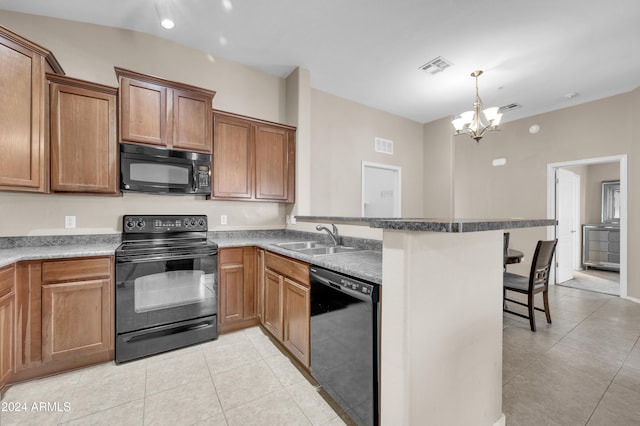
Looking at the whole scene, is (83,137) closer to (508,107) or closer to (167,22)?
(167,22)

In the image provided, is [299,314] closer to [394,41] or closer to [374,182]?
[394,41]

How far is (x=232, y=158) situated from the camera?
3012mm

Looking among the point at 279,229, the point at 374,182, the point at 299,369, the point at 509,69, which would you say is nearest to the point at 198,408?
the point at 299,369

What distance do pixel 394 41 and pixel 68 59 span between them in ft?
10.7

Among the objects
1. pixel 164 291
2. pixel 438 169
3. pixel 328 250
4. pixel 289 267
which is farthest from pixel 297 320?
pixel 438 169

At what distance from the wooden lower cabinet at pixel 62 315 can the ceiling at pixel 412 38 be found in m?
2.30

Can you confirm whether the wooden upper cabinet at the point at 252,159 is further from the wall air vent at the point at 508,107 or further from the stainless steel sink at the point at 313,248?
the wall air vent at the point at 508,107

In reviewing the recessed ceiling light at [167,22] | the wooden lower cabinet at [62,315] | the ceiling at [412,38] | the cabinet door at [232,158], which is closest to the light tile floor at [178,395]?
the wooden lower cabinet at [62,315]

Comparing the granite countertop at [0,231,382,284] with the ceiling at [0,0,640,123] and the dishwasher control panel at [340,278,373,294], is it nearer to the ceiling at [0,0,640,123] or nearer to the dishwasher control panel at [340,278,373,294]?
the dishwasher control panel at [340,278,373,294]

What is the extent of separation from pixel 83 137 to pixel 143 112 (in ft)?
1.72

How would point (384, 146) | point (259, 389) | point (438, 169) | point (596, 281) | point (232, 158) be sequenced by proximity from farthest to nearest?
point (438, 169) < point (384, 146) < point (596, 281) < point (232, 158) < point (259, 389)

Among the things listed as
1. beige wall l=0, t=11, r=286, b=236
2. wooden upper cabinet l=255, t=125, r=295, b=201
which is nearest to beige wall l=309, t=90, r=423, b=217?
wooden upper cabinet l=255, t=125, r=295, b=201

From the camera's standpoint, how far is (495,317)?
1.51 metres

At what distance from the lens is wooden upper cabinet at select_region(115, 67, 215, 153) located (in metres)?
2.38
